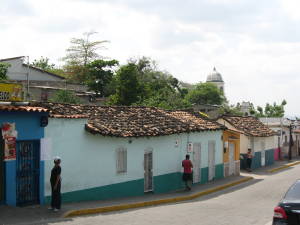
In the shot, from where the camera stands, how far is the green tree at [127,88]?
51062 mm

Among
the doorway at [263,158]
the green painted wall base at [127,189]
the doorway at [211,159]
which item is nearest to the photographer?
Result: the green painted wall base at [127,189]

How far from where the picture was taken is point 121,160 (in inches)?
695

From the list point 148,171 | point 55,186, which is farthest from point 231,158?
point 55,186

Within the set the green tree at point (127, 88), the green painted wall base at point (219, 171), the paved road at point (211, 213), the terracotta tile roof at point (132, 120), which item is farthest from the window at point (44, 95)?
the paved road at point (211, 213)

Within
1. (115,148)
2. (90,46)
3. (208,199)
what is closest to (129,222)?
(115,148)

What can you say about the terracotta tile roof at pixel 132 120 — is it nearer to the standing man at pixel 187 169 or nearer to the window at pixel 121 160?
the window at pixel 121 160

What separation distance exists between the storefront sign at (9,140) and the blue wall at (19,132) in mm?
133

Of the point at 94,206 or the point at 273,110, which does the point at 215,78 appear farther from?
the point at 94,206

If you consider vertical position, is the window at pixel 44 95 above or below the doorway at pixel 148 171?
above

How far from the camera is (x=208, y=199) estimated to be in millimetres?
19016

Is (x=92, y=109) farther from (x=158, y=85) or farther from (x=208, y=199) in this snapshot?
(x=158, y=85)

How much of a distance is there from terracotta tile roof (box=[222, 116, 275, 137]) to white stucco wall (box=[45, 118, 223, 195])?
497 inches

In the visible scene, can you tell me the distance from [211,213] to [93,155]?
14.1 feet

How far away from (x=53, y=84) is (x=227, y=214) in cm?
3542
